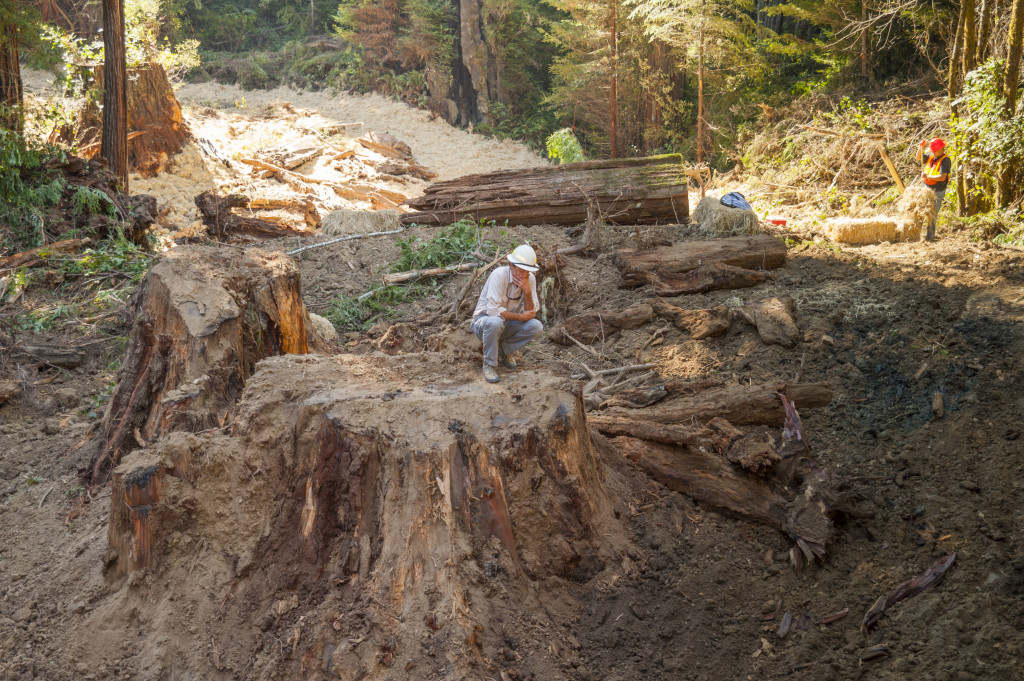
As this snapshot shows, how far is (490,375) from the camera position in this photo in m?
4.10

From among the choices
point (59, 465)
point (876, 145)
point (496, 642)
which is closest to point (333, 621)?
point (496, 642)

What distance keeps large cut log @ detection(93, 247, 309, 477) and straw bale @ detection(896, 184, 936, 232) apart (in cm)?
736

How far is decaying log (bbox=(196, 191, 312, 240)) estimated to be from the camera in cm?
1052

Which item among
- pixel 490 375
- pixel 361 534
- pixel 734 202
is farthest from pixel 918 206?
pixel 361 534

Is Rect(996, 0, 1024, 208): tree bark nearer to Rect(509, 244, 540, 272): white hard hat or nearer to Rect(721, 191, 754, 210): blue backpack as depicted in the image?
Rect(721, 191, 754, 210): blue backpack

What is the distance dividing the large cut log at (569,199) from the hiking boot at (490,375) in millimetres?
5799

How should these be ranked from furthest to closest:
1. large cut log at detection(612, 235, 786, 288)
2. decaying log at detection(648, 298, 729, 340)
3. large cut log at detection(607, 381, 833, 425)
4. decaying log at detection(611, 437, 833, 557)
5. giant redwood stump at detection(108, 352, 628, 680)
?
large cut log at detection(612, 235, 786, 288) < decaying log at detection(648, 298, 729, 340) < large cut log at detection(607, 381, 833, 425) < decaying log at detection(611, 437, 833, 557) < giant redwood stump at detection(108, 352, 628, 680)

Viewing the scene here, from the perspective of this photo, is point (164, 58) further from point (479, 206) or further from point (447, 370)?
point (447, 370)

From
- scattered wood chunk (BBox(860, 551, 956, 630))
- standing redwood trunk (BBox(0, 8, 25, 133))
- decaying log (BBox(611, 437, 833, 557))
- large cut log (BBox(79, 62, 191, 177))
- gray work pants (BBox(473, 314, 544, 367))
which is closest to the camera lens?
scattered wood chunk (BBox(860, 551, 956, 630))

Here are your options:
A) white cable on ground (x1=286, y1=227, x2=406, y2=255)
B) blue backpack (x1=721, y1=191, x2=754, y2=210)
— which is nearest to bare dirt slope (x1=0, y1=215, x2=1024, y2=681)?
white cable on ground (x1=286, y1=227, x2=406, y2=255)

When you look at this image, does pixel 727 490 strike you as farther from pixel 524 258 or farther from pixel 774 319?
pixel 774 319

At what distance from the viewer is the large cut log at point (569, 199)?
991cm

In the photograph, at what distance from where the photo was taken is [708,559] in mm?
3584

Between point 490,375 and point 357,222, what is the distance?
650 cm
